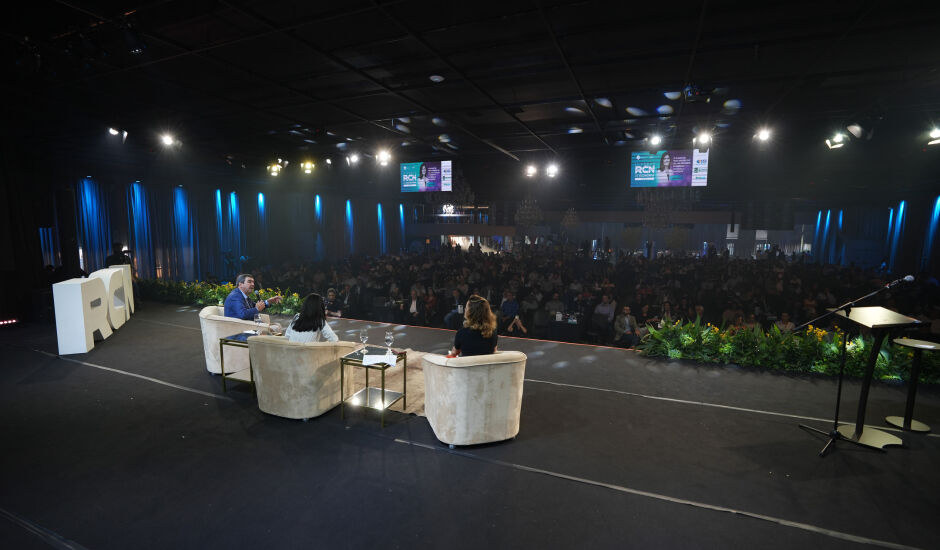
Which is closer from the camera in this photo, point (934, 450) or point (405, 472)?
point (405, 472)

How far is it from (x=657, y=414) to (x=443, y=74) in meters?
5.45

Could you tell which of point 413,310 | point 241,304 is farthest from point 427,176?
point 241,304

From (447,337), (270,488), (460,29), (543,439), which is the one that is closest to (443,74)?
(460,29)

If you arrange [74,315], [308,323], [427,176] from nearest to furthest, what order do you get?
[308,323] < [74,315] < [427,176]

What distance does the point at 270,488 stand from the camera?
292 cm

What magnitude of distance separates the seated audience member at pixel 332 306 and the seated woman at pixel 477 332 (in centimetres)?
572

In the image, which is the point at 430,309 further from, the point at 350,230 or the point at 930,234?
the point at 930,234

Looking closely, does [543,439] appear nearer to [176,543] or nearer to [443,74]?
[176,543]

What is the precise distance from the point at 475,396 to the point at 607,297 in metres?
4.75

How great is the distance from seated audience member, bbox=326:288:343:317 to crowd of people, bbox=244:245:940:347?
3cm

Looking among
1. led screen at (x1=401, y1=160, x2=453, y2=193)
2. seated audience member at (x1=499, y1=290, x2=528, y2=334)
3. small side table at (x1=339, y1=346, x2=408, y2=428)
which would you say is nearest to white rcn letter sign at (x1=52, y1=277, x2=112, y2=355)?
small side table at (x1=339, y1=346, x2=408, y2=428)

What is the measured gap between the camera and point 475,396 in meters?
3.39

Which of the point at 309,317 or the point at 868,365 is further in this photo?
the point at 309,317

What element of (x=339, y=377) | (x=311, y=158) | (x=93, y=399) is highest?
(x=311, y=158)
